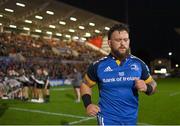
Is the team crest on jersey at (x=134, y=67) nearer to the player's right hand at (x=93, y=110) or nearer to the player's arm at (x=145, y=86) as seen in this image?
the player's arm at (x=145, y=86)

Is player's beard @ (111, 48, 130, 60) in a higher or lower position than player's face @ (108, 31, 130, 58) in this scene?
lower

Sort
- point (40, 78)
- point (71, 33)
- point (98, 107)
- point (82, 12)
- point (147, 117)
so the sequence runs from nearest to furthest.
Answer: point (98, 107)
point (147, 117)
point (40, 78)
point (82, 12)
point (71, 33)

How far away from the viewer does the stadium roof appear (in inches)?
2082

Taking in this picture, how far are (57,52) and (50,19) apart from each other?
7654 mm

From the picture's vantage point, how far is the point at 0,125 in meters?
13.6

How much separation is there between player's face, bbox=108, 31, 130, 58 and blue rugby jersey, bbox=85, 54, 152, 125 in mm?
205

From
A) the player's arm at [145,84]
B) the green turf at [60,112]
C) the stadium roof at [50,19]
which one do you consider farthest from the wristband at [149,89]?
the stadium roof at [50,19]

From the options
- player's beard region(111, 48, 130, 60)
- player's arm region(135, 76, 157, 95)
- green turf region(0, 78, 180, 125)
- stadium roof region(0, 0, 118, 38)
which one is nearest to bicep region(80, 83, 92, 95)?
player's beard region(111, 48, 130, 60)

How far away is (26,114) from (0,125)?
279 centimetres

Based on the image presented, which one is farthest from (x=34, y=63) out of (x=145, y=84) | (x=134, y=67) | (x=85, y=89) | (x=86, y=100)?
(x=145, y=84)

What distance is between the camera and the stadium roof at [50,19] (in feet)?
173

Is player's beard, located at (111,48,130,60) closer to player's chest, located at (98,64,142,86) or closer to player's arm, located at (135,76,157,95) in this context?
player's chest, located at (98,64,142,86)

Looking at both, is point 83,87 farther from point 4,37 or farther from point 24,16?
point 24,16

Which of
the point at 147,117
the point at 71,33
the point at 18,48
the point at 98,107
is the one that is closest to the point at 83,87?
the point at 98,107
